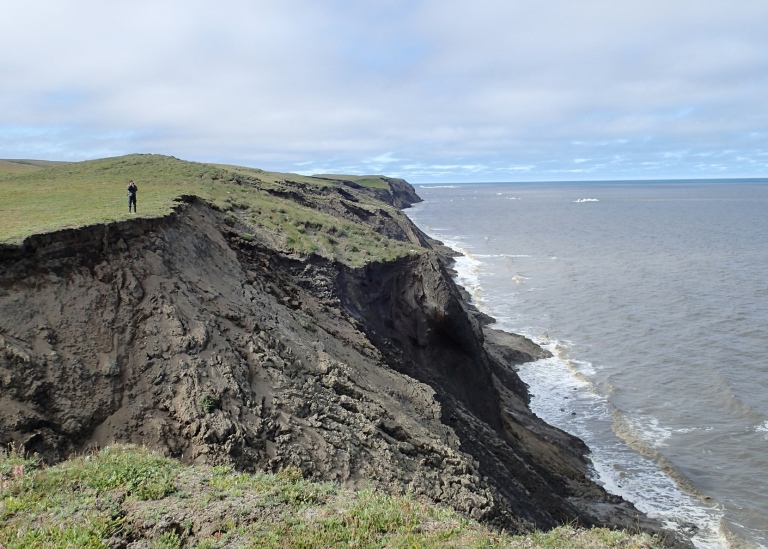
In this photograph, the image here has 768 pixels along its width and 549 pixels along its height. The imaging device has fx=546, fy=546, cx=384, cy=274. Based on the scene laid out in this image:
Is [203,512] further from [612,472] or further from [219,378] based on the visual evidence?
[612,472]

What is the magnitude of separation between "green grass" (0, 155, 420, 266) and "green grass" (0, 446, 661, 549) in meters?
5.77

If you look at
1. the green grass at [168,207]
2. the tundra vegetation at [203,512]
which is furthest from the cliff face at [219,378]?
the green grass at [168,207]

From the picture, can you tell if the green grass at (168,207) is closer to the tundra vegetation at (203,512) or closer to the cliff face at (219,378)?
the cliff face at (219,378)

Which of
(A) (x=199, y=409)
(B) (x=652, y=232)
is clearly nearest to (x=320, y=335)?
(A) (x=199, y=409)

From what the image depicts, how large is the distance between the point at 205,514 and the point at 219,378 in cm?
396

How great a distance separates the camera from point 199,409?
10430 millimetres

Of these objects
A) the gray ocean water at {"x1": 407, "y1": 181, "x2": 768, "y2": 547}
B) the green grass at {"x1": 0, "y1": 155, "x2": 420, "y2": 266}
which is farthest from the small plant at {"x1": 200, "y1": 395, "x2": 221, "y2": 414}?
Result: the gray ocean water at {"x1": 407, "y1": 181, "x2": 768, "y2": 547}

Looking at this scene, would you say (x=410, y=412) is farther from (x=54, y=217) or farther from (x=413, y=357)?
(x=54, y=217)

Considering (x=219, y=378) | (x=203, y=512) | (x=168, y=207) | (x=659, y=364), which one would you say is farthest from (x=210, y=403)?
(x=659, y=364)

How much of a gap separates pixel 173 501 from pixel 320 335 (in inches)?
311

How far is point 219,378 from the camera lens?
1115 cm

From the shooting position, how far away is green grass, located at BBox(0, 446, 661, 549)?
6.96m

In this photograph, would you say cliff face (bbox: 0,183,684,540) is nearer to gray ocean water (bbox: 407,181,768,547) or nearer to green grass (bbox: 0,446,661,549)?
green grass (bbox: 0,446,661,549)

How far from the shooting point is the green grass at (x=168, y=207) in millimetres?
15055
